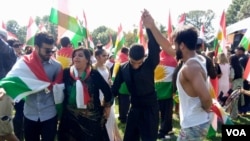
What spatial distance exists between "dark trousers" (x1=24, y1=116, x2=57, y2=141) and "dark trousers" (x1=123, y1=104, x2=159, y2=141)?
0.98 meters

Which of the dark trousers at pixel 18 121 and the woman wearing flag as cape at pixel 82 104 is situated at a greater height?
the woman wearing flag as cape at pixel 82 104

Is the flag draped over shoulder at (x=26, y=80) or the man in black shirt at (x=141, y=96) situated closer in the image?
the flag draped over shoulder at (x=26, y=80)

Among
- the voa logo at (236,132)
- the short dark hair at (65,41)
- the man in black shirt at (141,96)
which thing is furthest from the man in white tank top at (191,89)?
the short dark hair at (65,41)

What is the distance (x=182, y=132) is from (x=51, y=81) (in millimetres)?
1883

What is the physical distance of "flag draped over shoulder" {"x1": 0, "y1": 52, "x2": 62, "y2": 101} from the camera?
4.71 m

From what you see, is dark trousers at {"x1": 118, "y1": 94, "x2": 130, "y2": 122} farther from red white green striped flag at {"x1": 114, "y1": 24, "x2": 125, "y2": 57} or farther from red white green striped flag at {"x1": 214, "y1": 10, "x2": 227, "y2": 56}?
red white green striped flag at {"x1": 114, "y1": 24, "x2": 125, "y2": 57}

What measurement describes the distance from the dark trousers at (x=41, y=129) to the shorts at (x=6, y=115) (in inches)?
12.1

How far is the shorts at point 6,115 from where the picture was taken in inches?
191

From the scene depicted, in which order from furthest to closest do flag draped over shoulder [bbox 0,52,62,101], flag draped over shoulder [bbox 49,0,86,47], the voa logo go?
flag draped over shoulder [bbox 49,0,86,47], flag draped over shoulder [bbox 0,52,62,101], the voa logo

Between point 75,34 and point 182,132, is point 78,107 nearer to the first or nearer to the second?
point 182,132

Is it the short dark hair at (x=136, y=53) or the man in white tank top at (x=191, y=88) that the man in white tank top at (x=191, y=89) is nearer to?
the man in white tank top at (x=191, y=88)

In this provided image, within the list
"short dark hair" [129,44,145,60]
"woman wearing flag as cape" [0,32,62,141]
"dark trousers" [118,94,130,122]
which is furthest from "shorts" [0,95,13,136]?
"dark trousers" [118,94,130,122]

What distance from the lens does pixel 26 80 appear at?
476 cm

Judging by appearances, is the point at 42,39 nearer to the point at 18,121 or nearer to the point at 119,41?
the point at 18,121
